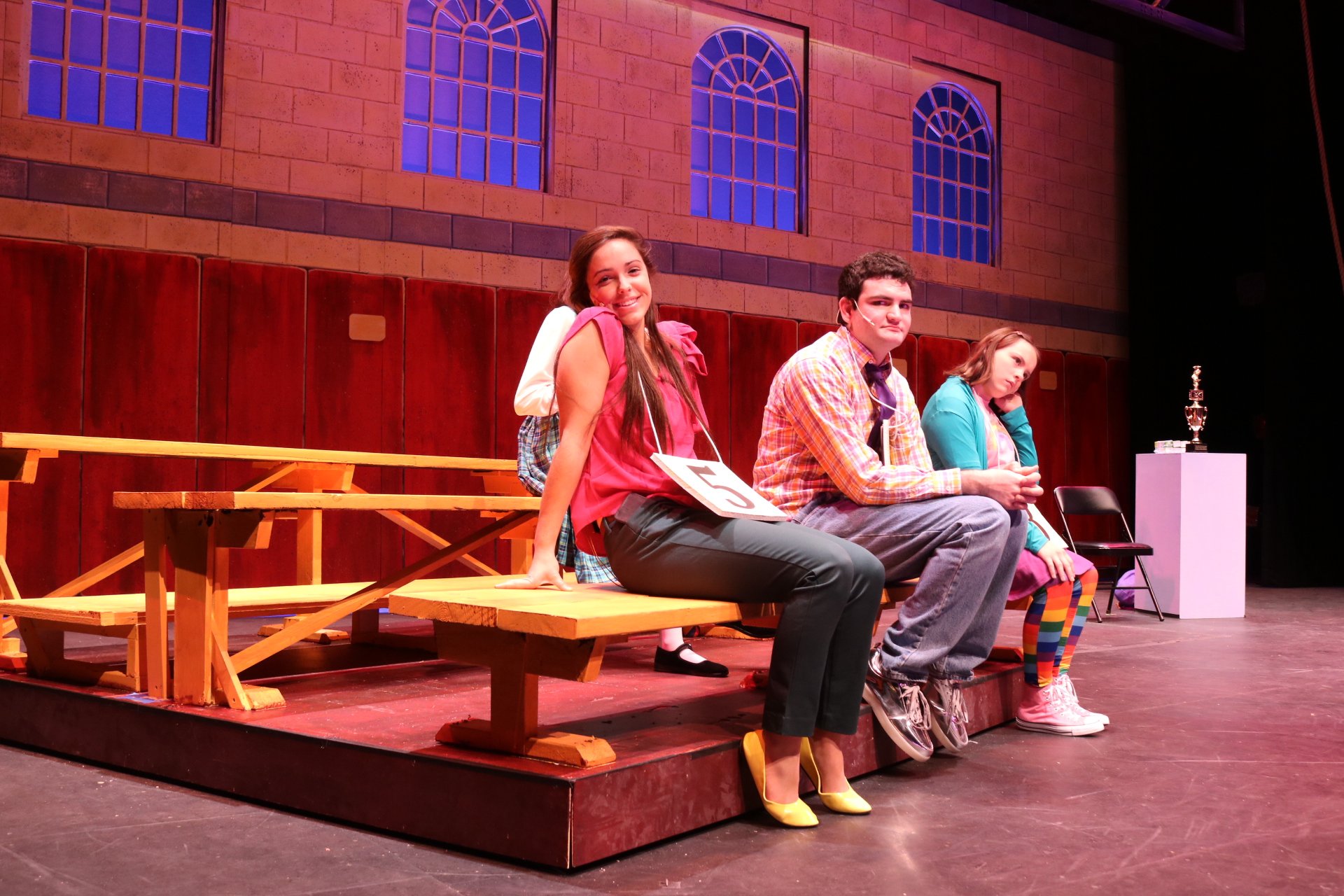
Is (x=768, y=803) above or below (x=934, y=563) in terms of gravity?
below

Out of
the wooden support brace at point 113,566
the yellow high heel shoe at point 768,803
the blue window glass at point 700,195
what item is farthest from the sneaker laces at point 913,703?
the blue window glass at point 700,195

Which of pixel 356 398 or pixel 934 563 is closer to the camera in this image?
pixel 934 563

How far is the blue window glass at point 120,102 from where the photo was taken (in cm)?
570

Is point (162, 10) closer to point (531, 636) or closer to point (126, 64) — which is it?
point (126, 64)

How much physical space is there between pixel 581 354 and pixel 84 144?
4.35 meters

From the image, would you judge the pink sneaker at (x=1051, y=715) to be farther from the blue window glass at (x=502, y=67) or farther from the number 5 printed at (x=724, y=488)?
the blue window glass at (x=502, y=67)

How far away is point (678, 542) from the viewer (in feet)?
7.61

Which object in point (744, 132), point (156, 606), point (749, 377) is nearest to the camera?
point (156, 606)

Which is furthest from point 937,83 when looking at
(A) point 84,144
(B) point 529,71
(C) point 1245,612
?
(A) point 84,144

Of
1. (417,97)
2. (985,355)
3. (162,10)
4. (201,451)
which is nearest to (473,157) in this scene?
(417,97)

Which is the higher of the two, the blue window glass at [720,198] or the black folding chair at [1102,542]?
the blue window glass at [720,198]

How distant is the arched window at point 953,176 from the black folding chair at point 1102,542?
90.7 inches

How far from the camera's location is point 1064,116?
31.1 feet

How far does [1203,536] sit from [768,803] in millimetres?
5184
